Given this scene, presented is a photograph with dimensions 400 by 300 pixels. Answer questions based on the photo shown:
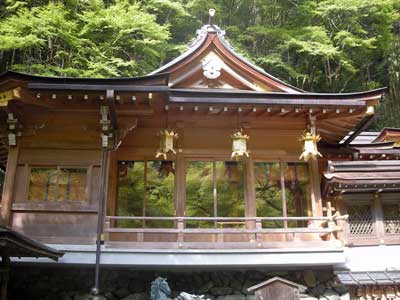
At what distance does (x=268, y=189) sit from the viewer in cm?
1002

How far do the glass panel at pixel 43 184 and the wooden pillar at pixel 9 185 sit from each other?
406 millimetres

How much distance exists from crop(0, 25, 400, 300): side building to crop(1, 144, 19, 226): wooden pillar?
0.02m

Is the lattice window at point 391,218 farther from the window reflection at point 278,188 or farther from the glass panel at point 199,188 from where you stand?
the glass panel at point 199,188

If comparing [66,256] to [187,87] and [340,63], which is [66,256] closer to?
[187,87]

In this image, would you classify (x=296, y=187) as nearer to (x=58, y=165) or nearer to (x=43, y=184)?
(x=58, y=165)

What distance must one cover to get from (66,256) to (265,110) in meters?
5.72

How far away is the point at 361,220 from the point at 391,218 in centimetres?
82

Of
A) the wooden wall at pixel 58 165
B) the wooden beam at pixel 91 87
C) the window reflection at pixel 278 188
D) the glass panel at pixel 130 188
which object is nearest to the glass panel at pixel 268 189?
the window reflection at pixel 278 188

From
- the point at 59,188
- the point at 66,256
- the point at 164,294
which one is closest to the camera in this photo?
the point at 164,294

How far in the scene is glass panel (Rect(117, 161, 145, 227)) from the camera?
9867 mm

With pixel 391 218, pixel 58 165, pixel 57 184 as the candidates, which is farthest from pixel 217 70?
pixel 391 218

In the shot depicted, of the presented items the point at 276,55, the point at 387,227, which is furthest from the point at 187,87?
the point at 276,55

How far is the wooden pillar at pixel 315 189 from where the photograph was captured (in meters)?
9.70

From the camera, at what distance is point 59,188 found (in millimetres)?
8977
